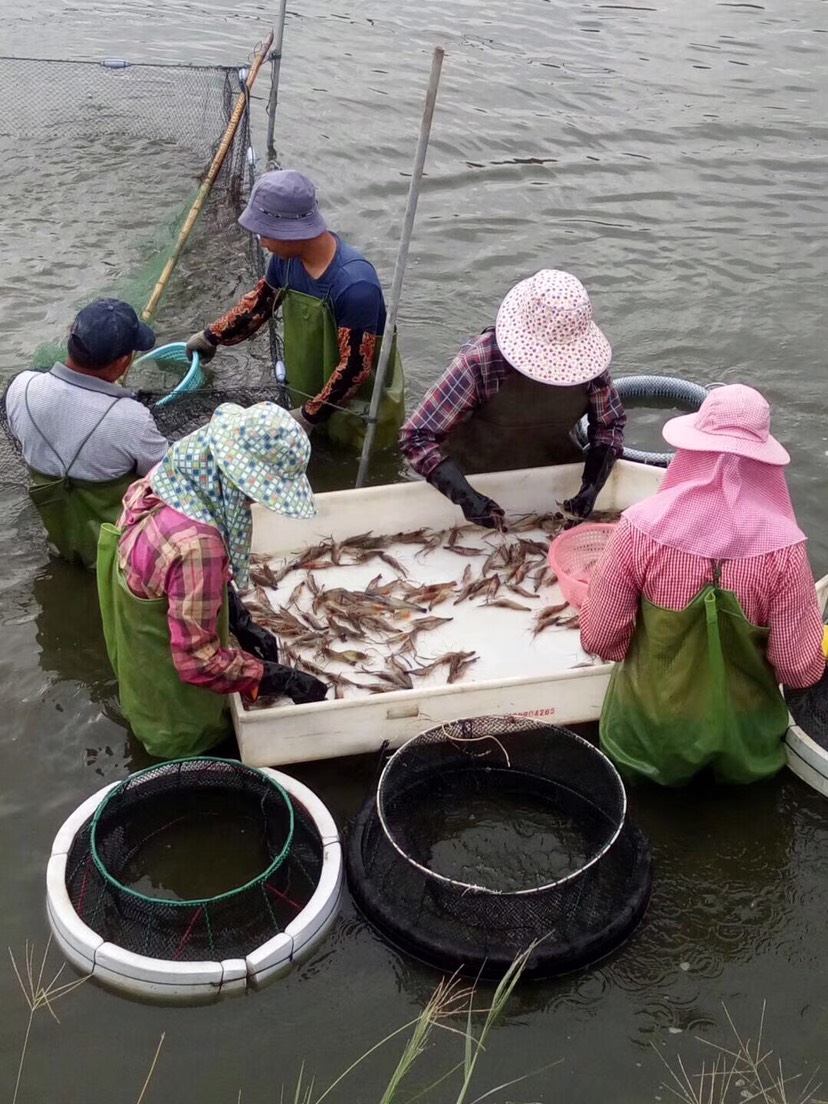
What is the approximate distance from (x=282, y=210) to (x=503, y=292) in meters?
3.87

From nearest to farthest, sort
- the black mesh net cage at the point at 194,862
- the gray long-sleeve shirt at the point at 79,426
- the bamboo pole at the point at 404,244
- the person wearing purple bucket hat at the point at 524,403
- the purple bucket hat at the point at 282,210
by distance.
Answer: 1. the black mesh net cage at the point at 194,862
2. the bamboo pole at the point at 404,244
3. the person wearing purple bucket hat at the point at 524,403
4. the gray long-sleeve shirt at the point at 79,426
5. the purple bucket hat at the point at 282,210

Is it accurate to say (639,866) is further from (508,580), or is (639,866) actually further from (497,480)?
(497,480)

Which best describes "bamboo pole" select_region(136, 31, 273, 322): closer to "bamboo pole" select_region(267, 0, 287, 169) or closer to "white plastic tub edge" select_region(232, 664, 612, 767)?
"bamboo pole" select_region(267, 0, 287, 169)

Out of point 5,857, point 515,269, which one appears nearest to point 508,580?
point 5,857

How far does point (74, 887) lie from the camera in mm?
4301

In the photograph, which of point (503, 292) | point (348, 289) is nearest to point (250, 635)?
point (348, 289)

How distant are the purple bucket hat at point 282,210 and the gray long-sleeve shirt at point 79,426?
4.11 ft

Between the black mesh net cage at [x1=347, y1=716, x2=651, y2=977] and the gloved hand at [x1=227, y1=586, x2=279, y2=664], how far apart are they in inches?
34.6

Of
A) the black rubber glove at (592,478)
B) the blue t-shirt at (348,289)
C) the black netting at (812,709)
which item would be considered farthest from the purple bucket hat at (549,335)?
the black netting at (812,709)

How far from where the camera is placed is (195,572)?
414 cm

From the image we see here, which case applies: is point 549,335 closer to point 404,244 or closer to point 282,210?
point 404,244

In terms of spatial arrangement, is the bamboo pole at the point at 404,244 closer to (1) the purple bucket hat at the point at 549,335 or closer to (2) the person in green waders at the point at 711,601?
(1) the purple bucket hat at the point at 549,335

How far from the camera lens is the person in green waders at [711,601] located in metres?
3.99

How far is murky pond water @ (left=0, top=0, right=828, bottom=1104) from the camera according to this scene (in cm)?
404
